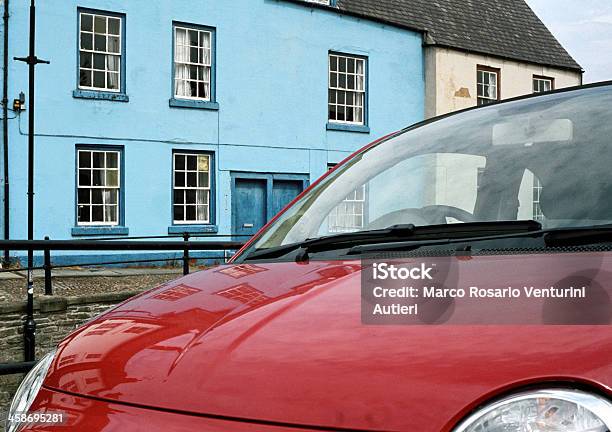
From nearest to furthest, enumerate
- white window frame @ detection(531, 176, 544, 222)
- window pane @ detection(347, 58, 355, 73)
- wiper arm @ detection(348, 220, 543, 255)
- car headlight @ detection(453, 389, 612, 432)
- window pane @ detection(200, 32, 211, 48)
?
1. car headlight @ detection(453, 389, 612, 432)
2. wiper arm @ detection(348, 220, 543, 255)
3. white window frame @ detection(531, 176, 544, 222)
4. window pane @ detection(200, 32, 211, 48)
5. window pane @ detection(347, 58, 355, 73)

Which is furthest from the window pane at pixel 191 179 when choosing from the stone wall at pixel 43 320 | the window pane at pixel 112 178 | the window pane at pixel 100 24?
the stone wall at pixel 43 320

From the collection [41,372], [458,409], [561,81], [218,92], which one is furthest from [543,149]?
[561,81]

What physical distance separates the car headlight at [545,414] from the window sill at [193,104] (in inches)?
680

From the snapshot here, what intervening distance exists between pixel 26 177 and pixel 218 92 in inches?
199

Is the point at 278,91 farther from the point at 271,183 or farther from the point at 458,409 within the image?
the point at 458,409

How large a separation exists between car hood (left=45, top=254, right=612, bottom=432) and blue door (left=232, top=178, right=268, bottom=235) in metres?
17.2

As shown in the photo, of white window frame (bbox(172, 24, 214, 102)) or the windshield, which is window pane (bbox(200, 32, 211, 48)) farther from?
the windshield

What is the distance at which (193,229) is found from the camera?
720 inches

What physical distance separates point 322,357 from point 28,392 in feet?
2.86

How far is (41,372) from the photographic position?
1952mm

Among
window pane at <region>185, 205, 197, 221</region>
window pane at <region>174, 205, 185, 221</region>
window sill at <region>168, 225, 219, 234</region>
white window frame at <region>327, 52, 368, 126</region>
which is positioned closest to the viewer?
window sill at <region>168, 225, 219, 234</region>

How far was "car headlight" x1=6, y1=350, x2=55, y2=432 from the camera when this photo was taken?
6.09 ft

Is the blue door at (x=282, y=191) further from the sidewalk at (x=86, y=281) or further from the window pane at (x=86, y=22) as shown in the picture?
the window pane at (x=86, y=22)

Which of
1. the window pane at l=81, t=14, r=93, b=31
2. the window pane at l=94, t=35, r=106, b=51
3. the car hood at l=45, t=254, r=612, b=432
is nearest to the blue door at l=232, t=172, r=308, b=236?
the window pane at l=94, t=35, r=106, b=51
